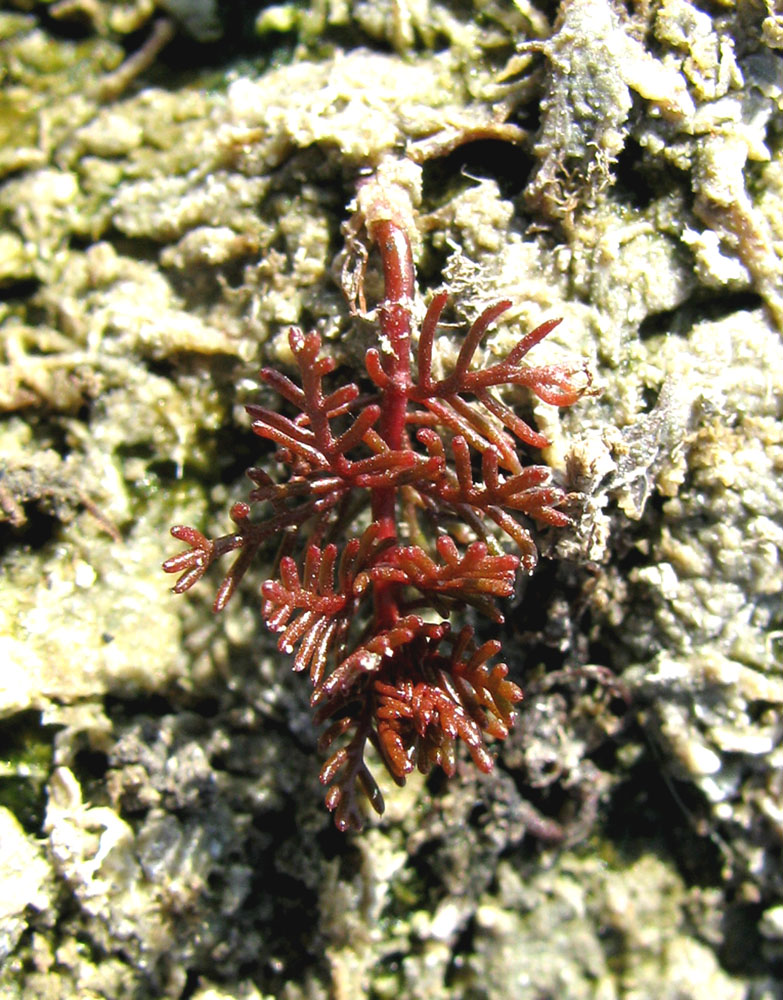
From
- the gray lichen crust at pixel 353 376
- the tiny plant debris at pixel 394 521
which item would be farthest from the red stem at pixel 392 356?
the gray lichen crust at pixel 353 376

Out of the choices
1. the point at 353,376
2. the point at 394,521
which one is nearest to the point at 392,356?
the point at 353,376

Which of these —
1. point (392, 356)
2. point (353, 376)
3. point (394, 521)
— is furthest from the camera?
point (353, 376)

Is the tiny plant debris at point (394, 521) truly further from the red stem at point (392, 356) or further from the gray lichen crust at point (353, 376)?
the gray lichen crust at point (353, 376)

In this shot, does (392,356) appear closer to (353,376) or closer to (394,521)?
(353,376)

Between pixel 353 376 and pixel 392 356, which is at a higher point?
pixel 392 356

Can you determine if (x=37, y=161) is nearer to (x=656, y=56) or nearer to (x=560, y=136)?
(x=560, y=136)

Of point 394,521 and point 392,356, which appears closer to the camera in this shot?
point 392,356

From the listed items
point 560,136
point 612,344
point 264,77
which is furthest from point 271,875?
point 264,77
